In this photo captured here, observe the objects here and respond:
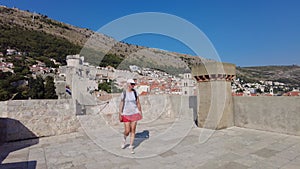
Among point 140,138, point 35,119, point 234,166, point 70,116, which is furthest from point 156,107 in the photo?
point 234,166

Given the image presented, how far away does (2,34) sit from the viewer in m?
50.0

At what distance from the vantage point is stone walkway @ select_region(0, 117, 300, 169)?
2.64 metres

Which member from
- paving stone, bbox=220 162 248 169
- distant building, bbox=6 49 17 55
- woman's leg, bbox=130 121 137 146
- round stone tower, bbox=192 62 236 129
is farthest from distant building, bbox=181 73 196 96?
distant building, bbox=6 49 17 55

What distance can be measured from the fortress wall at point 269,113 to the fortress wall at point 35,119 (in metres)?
4.28

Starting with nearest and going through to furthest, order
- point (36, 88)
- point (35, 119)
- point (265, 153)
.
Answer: point (265, 153)
point (35, 119)
point (36, 88)

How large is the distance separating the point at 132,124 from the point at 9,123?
9.12ft

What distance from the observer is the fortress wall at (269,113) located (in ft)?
13.3

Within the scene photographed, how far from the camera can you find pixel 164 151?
10.6 feet

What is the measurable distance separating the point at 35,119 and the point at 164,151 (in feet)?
10.2

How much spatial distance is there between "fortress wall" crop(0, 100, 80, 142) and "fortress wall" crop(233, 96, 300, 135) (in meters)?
4.28

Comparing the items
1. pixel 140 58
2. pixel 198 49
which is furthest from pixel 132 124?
pixel 140 58

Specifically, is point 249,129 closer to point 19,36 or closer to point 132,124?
point 132,124

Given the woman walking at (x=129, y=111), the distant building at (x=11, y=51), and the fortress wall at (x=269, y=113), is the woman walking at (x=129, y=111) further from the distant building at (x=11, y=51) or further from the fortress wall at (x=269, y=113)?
the distant building at (x=11, y=51)

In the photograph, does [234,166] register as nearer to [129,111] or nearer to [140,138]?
[129,111]
